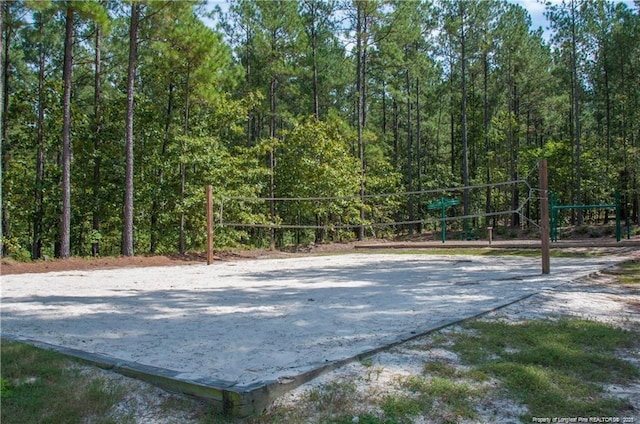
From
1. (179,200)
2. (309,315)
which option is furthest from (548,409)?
(179,200)

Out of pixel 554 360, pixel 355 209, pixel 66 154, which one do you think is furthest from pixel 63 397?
pixel 355 209

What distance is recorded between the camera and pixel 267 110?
1903 centimetres

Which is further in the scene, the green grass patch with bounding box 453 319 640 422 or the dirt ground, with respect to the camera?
the dirt ground

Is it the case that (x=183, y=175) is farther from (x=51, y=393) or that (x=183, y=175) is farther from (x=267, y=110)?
(x=51, y=393)

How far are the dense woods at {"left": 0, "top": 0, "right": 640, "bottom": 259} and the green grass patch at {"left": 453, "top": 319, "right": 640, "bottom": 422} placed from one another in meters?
4.24

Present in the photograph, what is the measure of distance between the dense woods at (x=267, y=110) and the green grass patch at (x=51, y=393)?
6421mm

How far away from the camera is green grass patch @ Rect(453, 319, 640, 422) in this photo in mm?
2225

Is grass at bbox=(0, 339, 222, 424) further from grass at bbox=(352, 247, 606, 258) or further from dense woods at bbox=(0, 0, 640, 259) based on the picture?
grass at bbox=(352, 247, 606, 258)

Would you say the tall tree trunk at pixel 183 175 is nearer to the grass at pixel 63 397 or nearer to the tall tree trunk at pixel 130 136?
the tall tree trunk at pixel 130 136

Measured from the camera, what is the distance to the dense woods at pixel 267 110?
12820mm

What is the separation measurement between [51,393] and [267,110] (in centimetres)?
1744

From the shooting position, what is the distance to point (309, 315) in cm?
407

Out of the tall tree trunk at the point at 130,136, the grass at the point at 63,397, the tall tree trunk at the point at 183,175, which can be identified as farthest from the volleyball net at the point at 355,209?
the grass at the point at 63,397

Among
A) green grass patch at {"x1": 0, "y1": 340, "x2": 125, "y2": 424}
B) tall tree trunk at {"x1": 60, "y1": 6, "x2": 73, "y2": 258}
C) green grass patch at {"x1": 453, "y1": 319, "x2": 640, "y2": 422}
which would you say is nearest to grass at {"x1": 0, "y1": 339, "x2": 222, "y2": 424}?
green grass patch at {"x1": 0, "y1": 340, "x2": 125, "y2": 424}
